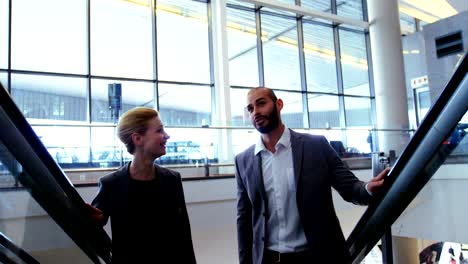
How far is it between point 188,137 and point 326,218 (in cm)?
410

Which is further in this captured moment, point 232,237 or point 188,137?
point 232,237

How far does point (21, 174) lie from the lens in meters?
1.69

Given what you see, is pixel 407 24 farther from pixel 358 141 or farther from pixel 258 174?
pixel 258 174

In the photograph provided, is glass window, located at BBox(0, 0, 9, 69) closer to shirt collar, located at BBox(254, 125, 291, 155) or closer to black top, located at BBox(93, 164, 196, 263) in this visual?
black top, located at BBox(93, 164, 196, 263)

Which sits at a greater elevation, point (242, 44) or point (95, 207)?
point (242, 44)

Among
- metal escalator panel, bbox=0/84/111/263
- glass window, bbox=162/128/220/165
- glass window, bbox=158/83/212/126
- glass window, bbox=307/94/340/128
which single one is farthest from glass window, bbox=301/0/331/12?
metal escalator panel, bbox=0/84/111/263

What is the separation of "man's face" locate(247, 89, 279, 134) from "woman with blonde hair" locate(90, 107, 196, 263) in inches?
20.5

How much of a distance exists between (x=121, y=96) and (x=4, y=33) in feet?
8.43

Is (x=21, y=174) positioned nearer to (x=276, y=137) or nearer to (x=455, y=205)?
(x=276, y=137)

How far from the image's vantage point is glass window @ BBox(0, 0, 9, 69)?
25.4ft

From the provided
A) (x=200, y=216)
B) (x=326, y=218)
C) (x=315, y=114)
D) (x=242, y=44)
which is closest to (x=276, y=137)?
(x=326, y=218)

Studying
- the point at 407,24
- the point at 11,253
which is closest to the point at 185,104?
the point at 11,253

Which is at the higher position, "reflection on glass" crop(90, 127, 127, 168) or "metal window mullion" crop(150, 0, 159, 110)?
"metal window mullion" crop(150, 0, 159, 110)

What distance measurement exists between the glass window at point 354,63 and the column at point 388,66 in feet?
6.99
